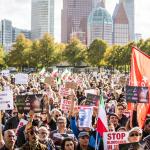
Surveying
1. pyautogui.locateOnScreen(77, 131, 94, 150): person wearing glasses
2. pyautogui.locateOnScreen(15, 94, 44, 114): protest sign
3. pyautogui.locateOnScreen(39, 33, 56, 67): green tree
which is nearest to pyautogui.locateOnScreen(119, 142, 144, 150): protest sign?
pyautogui.locateOnScreen(77, 131, 94, 150): person wearing glasses

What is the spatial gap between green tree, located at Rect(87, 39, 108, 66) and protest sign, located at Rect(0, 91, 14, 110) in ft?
284

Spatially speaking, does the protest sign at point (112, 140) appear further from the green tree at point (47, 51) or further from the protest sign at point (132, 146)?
the green tree at point (47, 51)

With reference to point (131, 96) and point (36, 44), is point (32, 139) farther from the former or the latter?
point (36, 44)

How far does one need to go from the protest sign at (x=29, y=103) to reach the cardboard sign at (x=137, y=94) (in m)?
1.85

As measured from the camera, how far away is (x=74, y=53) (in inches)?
3814

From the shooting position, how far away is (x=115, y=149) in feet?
26.2

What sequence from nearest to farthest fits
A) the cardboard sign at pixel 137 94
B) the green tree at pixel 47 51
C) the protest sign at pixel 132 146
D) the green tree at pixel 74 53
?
→ the protest sign at pixel 132 146 → the cardboard sign at pixel 137 94 → the green tree at pixel 47 51 → the green tree at pixel 74 53

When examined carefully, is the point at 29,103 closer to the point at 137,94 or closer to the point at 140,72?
the point at 137,94

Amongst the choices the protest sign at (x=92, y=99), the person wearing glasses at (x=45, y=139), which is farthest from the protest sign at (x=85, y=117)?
the protest sign at (x=92, y=99)

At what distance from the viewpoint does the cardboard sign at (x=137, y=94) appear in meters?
10.5

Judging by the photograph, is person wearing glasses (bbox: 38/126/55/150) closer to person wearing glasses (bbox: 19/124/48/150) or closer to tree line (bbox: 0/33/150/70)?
person wearing glasses (bbox: 19/124/48/150)

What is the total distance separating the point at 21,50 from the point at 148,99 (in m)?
80.3

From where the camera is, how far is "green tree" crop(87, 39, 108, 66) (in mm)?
97506

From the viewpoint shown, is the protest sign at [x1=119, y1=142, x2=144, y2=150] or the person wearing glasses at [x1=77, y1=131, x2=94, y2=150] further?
the person wearing glasses at [x1=77, y1=131, x2=94, y2=150]
